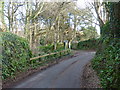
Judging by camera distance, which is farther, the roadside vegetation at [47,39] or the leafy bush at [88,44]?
the leafy bush at [88,44]

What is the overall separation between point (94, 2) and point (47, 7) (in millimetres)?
5130

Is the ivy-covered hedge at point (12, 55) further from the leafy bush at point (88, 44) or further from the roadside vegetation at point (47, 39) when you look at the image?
the leafy bush at point (88, 44)

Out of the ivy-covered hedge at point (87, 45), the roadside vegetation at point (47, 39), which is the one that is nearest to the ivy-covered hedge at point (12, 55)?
the roadside vegetation at point (47, 39)

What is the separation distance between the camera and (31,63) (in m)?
8.85

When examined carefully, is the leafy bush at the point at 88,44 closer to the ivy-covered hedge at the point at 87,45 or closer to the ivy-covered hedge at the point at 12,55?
the ivy-covered hedge at the point at 87,45

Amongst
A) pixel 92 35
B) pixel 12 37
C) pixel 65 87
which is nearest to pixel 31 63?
pixel 12 37

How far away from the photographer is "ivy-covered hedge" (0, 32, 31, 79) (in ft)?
20.4

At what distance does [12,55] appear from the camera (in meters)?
6.88

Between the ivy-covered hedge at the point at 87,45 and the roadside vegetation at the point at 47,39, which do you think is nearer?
the roadside vegetation at the point at 47,39

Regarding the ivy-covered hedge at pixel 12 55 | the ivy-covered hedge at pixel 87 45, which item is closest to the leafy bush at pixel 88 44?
the ivy-covered hedge at pixel 87 45

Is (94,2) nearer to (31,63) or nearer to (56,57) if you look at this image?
(56,57)

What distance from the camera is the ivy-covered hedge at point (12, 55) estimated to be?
6.21 metres

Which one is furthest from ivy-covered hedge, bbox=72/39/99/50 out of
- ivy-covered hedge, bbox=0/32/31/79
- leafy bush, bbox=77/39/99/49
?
ivy-covered hedge, bbox=0/32/31/79

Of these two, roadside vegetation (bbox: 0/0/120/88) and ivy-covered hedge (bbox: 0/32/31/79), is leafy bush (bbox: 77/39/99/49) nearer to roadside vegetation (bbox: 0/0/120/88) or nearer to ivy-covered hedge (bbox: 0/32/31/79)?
roadside vegetation (bbox: 0/0/120/88)
